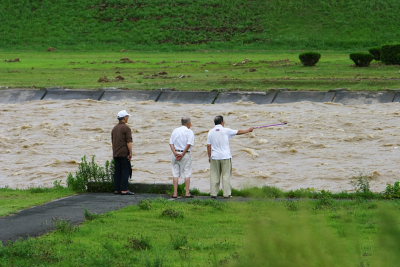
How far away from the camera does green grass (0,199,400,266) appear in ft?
11.8

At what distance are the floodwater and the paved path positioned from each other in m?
3.57

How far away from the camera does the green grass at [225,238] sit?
142 inches

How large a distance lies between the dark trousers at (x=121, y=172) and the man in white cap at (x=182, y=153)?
119 centimetres

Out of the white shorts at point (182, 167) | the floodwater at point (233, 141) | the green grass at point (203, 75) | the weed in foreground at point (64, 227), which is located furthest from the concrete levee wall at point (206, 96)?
the weed in foreground at point (64, 227)

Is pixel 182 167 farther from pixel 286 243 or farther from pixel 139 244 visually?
pixel 286 243

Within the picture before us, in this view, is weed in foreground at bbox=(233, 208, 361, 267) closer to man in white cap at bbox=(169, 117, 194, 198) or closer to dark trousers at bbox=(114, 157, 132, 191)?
man in white cap at bbox=(169, 117, 194, 198)

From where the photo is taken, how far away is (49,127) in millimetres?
31703

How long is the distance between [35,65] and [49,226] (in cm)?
4285

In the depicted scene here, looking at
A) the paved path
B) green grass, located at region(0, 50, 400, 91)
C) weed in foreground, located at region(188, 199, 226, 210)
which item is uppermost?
green grass, located at region(0, 50, 400, 91)

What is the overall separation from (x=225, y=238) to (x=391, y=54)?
34822mm

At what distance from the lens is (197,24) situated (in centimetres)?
8594

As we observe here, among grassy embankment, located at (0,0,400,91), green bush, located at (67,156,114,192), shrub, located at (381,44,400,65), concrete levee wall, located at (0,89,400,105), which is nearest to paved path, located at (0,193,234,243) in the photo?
green bush, located at (67,156,114,192)

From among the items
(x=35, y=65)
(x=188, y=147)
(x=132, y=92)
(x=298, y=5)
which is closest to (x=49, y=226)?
(x=188, y=147)

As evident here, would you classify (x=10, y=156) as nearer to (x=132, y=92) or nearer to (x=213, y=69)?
(x=132, y=92)
